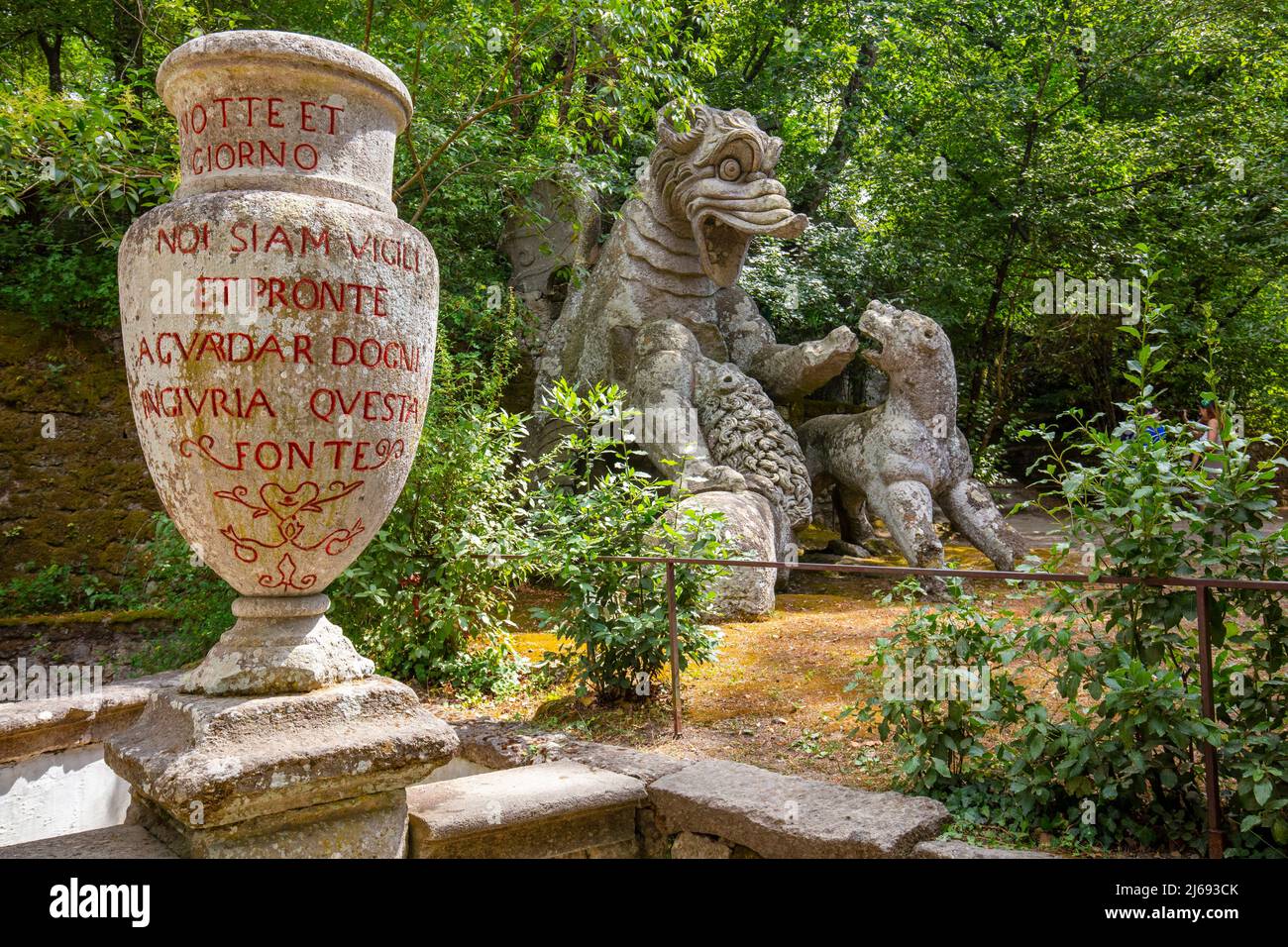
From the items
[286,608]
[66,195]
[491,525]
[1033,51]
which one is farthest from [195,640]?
[1033,51]

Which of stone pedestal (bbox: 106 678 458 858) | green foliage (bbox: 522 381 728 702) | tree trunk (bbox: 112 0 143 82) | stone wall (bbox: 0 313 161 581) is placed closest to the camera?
stone pedestal (bbox: 106 678 458 858)

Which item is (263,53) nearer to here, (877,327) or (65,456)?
(877,327)

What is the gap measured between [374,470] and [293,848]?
0.96 metres

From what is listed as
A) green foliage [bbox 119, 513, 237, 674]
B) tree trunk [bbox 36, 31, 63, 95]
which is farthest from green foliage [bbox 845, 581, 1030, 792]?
tree trunk [bbox 36, 31, 63, 95]

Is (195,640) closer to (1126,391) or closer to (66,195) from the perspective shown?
(66,195)

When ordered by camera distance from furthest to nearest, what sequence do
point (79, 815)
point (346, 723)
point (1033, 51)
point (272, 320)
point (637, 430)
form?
point (1033, 51), point (637, 430), point (79, 815), point (346, 723), point (272, 320)

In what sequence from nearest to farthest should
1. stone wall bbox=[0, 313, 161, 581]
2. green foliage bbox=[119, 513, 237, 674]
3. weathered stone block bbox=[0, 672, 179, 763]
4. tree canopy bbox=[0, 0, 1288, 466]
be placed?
weathered stone block bbox=[0, 672, 179, 763]
green foliage bbox=[119, 513, 237, 674]
stone wall bbox=[0, 313, 161, 581]
tree canopy bbox=[0, 0, 1288, 466]

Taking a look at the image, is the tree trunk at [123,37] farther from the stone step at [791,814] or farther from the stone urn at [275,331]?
the stone step at [791,814]

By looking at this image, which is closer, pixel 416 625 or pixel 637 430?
pixel 416 625

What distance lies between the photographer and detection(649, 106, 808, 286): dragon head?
5.79 m

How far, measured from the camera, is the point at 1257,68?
385 inches

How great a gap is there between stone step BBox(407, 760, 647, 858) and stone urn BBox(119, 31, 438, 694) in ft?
1.75

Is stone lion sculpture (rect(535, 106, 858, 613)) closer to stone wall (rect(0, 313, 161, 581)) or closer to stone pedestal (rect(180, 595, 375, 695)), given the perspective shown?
stone pedestal (rect(180, 595, 375, 695))

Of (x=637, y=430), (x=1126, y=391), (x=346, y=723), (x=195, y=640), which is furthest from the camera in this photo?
(x=1126, y=391)
